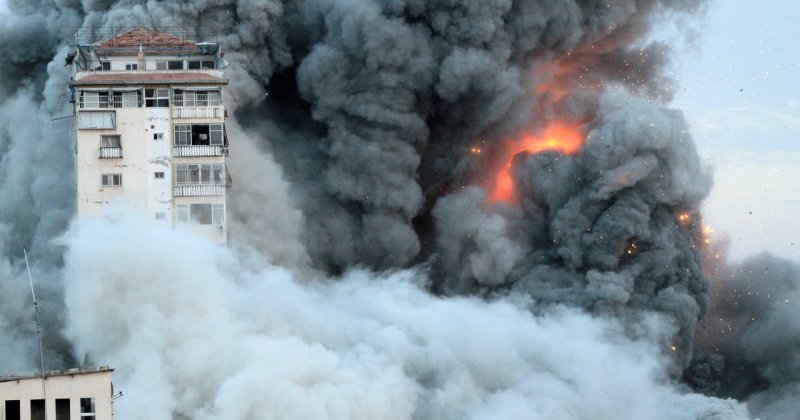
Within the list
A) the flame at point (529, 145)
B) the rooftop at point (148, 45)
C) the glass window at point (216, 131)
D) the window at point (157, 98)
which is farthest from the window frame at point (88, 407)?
the flame at point (529, 145)

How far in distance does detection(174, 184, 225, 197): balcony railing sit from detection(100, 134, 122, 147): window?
2.99 metres

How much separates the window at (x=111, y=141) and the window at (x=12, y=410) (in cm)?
2191

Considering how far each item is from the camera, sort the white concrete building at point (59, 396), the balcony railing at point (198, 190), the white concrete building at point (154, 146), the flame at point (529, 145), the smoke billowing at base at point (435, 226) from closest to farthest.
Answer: the white concrete building at point (59, 396) < the smoke billowing at base at point (435, 226) < the white concrete building at point (154, 146) < the balcony railing at point (198, 190) < the flame at point (529, 145)

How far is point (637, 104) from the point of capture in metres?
81.7

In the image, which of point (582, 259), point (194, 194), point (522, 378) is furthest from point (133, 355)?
point (582, 259)

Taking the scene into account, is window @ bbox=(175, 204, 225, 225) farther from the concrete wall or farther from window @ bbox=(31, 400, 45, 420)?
window @ bbox=(31, 400, 45, 420)

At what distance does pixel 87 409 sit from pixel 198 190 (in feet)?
69.4

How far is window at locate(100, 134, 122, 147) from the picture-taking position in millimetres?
77625

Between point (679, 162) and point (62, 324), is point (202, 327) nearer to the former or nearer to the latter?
point (62, 324)

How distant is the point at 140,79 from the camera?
3071 inches

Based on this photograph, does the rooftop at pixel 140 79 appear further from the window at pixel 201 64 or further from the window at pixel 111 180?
the window at pixel 111 180

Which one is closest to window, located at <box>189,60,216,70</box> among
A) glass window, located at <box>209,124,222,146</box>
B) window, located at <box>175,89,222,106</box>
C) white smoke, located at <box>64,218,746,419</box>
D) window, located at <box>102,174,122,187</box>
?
window, located at <box>175,89,222,106</box>

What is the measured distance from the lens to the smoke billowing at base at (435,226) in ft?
242

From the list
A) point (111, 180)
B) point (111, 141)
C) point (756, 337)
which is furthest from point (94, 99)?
point (756, 337)
